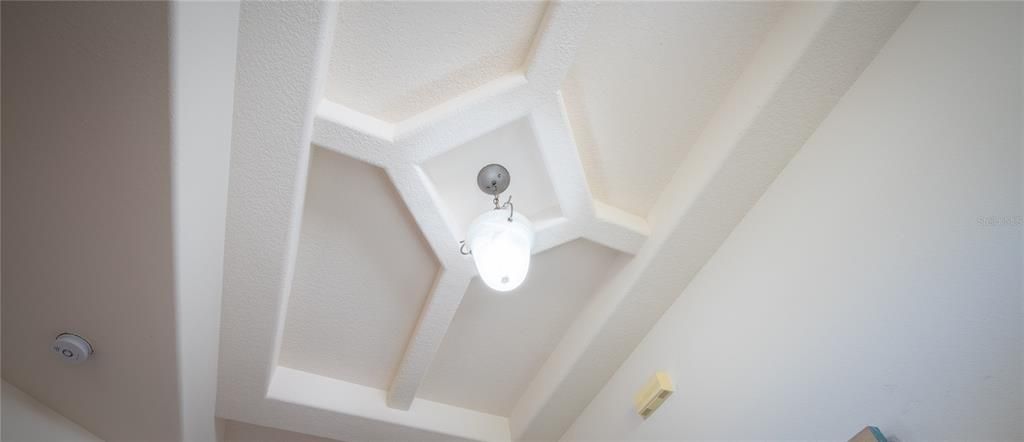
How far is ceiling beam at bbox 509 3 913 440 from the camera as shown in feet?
5.76

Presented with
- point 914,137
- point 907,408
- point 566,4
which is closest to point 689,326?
point 907,408

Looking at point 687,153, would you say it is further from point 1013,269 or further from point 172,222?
point 172,222

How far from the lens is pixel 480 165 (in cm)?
221

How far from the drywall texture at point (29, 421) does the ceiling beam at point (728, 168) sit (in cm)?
224

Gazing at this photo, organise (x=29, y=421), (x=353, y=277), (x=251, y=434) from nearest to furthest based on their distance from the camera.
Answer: (x=29, y=421), (x=353, y=277), (x=251, y=434)

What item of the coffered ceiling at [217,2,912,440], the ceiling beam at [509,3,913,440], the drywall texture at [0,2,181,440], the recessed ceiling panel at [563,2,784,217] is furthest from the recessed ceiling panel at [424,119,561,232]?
the drywall texture at [0,2,181,440]

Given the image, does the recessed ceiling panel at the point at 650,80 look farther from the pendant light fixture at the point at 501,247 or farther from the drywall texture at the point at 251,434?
the drywall texture at the point at 251,434

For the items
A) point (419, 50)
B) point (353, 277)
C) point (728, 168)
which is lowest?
point (728, 168)

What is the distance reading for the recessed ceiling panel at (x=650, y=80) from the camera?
6.19 ft

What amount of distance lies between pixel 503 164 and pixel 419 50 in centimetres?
56

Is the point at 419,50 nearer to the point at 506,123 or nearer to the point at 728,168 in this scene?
the point at 506,123

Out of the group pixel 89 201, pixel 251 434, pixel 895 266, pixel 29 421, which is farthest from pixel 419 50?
pixel 251 434

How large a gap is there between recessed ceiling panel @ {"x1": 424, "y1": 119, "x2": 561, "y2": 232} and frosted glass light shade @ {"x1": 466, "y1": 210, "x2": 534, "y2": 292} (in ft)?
0.90

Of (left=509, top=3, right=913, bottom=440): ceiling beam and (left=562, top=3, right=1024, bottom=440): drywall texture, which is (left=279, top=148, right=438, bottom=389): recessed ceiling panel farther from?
(left=562, top=3, right=1024, bottom=440): drywall texture
